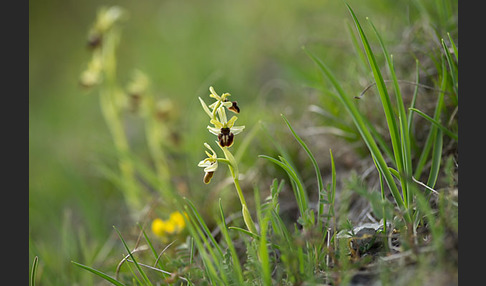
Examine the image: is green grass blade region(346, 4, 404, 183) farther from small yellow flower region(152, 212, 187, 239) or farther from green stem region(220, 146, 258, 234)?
small yellow flower region(152, 212, 187, 239)

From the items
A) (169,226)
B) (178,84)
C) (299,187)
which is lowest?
(169,226)

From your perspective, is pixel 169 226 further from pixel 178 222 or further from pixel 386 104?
pixel 386 104

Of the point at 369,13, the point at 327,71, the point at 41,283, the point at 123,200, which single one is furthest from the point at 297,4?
the point at 41,283

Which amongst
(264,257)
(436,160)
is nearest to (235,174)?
(264,257)

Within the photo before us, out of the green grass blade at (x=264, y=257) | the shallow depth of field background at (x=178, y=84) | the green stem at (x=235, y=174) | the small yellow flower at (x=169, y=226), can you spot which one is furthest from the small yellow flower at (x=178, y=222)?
the green grass blade at (x=264, y=257)

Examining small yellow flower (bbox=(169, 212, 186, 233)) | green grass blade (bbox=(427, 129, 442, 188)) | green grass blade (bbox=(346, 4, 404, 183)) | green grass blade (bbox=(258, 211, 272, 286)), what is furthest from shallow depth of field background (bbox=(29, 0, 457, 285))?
green grass blade (bbox=(258, 211, 272, 286))

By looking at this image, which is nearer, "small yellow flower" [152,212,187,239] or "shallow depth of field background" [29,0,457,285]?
"small yellow flower" [152,212,187,239]

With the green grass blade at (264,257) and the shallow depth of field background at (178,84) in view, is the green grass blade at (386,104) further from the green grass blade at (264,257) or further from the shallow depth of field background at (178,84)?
the shallow depth of field background at (178,84)

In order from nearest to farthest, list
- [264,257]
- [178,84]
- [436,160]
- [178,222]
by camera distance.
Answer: [264,257] → [436,160] → [178,222] → [178,84]

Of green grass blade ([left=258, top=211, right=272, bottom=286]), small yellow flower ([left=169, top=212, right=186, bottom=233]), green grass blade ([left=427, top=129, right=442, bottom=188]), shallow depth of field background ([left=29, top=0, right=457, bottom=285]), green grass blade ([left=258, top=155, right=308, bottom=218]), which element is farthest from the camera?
shallow depth of field background ([left=29, top=0, right=457, bottom=285])
